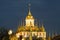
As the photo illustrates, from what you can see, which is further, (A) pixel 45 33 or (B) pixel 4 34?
(A) pixel 45 33

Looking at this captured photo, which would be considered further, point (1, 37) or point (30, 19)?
point (30, 19)

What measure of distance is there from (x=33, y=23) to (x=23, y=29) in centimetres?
475

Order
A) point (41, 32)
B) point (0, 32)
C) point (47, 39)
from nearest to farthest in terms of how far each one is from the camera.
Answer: point (0, 32) → point (47, 39) → point (41, 32)

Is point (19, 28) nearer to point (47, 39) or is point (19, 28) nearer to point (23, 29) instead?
point (23, 29)

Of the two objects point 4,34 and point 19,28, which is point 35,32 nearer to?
point 19,28

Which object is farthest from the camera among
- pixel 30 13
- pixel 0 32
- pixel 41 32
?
pixel 30 13

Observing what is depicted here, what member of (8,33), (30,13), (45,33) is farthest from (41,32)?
(8,33)

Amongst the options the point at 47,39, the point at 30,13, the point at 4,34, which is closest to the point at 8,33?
the point at 4,34

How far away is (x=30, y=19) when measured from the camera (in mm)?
103062

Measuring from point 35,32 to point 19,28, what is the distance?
4338 millimetres

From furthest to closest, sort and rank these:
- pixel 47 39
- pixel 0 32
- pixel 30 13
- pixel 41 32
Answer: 1. pixel 30 13
2. pixel 41 32
3. pixel 47 39
4. pixel 0 32

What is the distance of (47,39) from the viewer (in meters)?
92.1

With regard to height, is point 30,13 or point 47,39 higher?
point 30,13

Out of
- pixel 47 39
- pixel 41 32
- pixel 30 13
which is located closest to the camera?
pixel 47 39
